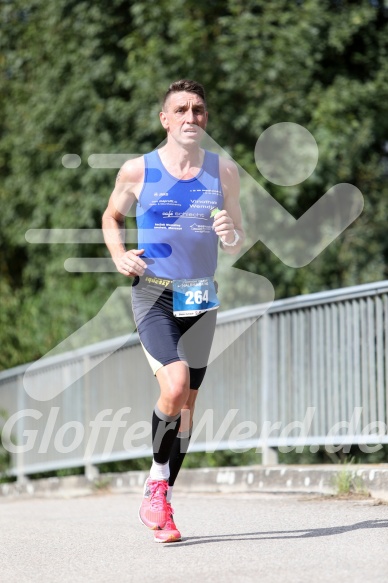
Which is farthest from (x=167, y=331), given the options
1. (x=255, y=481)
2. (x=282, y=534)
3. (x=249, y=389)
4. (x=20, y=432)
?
(x=20, y=432)

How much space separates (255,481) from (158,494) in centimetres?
306

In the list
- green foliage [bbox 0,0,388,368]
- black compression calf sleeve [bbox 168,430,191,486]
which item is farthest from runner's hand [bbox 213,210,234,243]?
green foliage [bbox 0,0,388,368]

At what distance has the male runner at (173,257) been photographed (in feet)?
19.6

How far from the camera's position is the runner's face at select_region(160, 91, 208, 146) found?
19.9ft

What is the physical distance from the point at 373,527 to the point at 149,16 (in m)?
11.0

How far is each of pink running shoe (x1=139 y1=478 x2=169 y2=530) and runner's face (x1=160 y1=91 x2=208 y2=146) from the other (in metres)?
1.66

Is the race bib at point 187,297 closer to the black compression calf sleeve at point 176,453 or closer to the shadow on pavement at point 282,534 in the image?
the black compression calf sleeve at point 176,453

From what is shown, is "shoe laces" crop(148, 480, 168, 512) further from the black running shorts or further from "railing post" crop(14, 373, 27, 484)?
"railing post" crop(14, 373, 27, 484)

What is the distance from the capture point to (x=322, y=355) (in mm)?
8898

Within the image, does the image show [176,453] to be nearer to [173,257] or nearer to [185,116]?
[173,257]

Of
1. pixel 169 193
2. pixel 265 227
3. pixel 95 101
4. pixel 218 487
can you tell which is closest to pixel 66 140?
pixel 95 101

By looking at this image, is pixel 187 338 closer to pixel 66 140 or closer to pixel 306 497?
pixel 306 497

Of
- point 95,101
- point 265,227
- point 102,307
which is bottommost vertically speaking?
point 102,307

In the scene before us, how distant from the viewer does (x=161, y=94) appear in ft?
50.3
